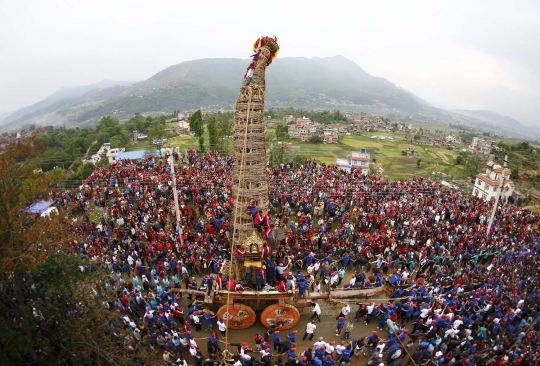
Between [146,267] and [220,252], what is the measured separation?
173 inches

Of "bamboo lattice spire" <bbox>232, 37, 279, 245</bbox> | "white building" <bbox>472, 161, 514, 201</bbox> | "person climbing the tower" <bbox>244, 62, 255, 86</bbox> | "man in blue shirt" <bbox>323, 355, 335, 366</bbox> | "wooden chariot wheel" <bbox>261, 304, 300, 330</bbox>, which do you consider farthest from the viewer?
"white building" <bbox>472, 161, 514, 201</bbox>

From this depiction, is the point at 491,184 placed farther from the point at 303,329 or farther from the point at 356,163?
the point at 303,329

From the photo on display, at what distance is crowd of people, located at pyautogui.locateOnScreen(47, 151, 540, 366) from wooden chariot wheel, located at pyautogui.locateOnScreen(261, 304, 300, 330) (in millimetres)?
821

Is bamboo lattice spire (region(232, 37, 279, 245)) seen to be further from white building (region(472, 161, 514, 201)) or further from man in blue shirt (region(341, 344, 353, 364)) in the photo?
white building (region(472, 161, 514, 201))

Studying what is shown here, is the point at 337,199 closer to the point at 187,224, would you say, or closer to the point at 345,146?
the point at 187,224

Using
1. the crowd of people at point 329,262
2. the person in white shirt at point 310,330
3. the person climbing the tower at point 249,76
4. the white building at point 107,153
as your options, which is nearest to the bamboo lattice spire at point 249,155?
the person climbing the tower at point 249,76

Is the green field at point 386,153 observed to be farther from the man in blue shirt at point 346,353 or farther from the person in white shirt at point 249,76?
the man in blue shirt at point 346,353

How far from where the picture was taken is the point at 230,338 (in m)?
14.5

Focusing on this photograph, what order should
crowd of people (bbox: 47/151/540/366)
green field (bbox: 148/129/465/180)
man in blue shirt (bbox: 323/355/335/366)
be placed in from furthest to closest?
1. green field (bbox: 148/129/465/180)
2. crowd of people (bbox: 47/151/540/366)
3. man in blue shirt (bbox: 323/355/335/366)

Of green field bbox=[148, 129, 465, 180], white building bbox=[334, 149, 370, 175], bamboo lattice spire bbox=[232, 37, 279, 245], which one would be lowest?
green field bbox=[148, 129, 465, 180]

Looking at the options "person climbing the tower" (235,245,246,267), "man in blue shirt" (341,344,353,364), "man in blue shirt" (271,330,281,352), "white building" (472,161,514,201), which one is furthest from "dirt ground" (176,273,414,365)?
"white building" (472,161,514,201)

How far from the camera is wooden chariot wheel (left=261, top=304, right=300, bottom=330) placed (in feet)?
45.9

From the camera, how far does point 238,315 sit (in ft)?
46.8

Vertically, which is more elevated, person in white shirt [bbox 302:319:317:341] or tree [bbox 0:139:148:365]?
tree [bbox 0:139:148:365]
